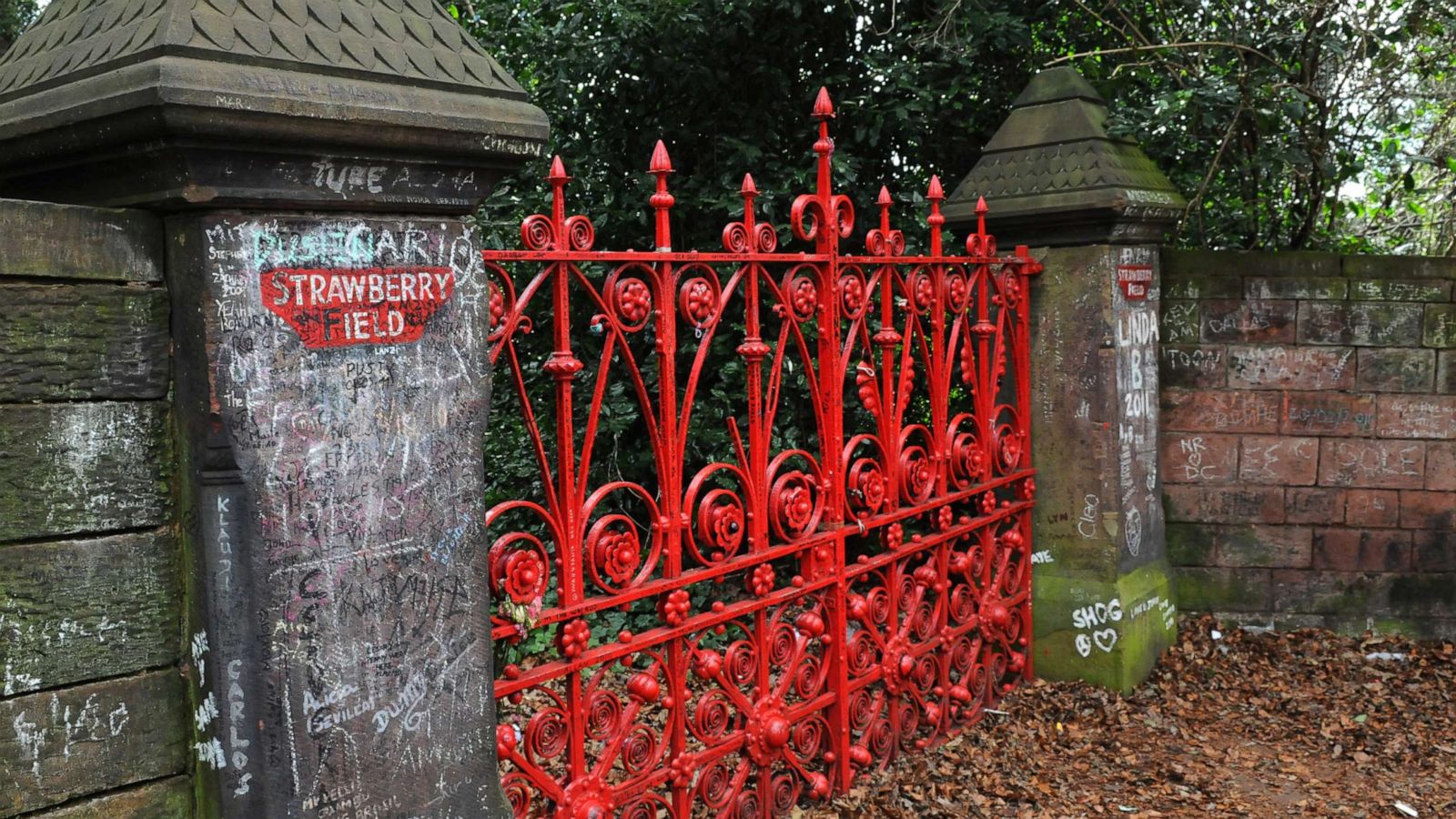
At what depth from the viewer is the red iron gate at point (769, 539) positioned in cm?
288

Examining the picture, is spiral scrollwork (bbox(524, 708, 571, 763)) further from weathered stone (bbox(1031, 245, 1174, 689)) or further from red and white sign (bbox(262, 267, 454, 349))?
weathered stone (bbox(1031, 245, 1174, 689))

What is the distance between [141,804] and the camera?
204 centimetres

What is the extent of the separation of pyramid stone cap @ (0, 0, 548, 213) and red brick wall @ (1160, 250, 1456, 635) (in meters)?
4.16

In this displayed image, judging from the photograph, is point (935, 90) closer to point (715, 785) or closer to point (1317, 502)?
point (1317, 502)

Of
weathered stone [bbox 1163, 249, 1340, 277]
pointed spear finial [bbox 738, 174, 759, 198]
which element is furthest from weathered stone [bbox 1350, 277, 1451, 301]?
pointed spear finial [bbox 738, 174, 759, 198]

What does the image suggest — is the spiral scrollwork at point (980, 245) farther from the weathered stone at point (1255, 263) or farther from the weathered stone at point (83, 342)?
the weathered stone at point (83, 342)

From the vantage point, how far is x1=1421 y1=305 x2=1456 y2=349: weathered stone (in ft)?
18.0

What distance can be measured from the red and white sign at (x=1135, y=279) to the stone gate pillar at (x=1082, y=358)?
10 millimetres

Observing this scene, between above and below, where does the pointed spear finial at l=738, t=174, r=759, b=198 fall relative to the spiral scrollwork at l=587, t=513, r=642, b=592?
above

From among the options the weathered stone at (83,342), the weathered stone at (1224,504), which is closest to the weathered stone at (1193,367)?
the weathered stone at (1224,504)

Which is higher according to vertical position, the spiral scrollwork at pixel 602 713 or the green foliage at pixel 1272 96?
the green foliage at pixel 1272 96

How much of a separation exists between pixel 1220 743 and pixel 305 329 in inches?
155

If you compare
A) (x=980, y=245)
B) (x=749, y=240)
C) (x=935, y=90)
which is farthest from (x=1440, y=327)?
(x=749, y=240)

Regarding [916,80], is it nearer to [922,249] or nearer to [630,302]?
[922,249]
